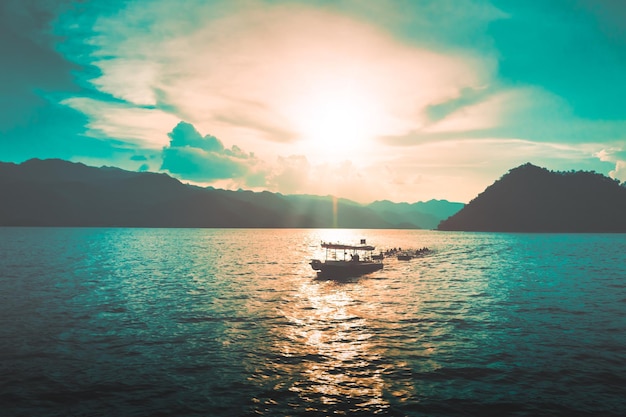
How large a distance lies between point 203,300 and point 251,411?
105 ft

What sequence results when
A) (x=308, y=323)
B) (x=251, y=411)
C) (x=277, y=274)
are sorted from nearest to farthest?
1. (x=251, y=411)
2. (x=308, y=323)
3. (x=277, y=274)

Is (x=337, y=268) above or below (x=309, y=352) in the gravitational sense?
above

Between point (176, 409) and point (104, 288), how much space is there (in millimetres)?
45910

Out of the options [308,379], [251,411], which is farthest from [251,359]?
[251,411]

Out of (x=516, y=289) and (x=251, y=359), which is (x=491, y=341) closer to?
(x=251, y=359)

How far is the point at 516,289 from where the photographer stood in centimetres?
6116

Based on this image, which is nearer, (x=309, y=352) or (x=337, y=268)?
(x=309, y=352)

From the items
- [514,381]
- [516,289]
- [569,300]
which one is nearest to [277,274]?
[516,289]

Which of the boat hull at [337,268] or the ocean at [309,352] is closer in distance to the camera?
the ocean at [309,352]

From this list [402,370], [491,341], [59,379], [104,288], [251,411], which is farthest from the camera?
[104,288]

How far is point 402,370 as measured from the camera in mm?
24156

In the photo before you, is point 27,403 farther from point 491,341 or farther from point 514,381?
point 491,341

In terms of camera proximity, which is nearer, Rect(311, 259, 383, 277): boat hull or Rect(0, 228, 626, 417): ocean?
Rect(0, 228, 626, 417): ocean

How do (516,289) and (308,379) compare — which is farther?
(516,289)
